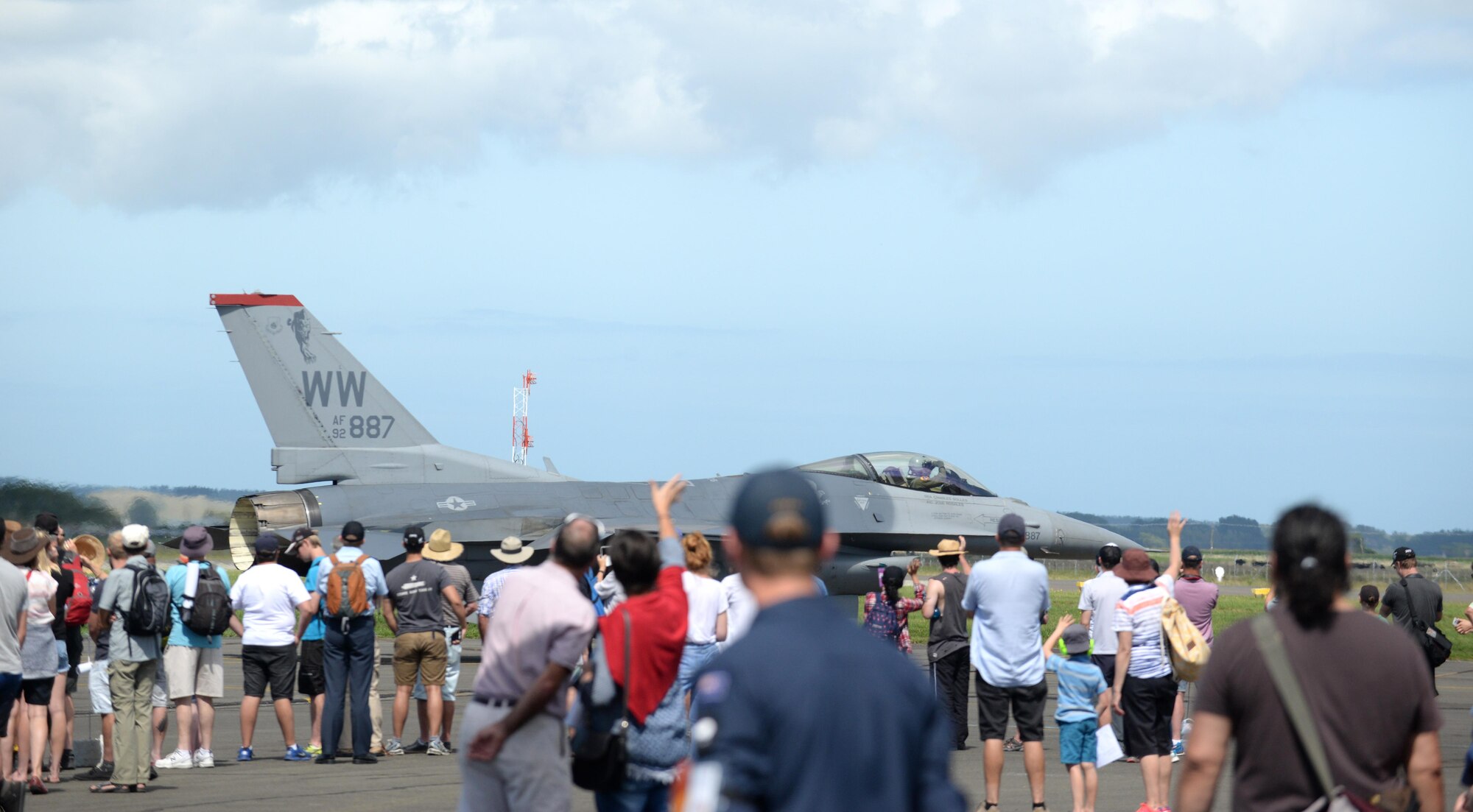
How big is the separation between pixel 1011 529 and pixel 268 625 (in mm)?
5672

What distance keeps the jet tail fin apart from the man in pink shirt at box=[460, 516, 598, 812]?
1993 cm

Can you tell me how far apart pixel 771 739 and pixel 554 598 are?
256cm

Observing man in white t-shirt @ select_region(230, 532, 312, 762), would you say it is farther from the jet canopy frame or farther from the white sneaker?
the jet canopy frame

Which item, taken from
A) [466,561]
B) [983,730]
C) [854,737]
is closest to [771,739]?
[854,737]

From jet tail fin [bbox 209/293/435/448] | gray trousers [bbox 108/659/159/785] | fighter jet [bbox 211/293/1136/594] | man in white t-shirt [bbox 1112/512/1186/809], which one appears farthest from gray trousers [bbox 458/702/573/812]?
jet tail fin [bbox 209/293/435/448]

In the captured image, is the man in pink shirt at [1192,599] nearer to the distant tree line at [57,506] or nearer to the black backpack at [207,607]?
the black backpack at [207,607]

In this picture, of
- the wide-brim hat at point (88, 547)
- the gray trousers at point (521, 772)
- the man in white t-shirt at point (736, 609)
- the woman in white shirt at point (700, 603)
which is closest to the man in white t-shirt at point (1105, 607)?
the man in white t-shirt at point (736, 609)

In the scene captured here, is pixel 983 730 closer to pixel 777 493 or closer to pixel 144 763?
pixel 144 763

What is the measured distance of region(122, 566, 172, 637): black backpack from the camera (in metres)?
9.44

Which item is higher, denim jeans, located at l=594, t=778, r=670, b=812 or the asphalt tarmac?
denim jeans, located at l=594, t=778, r=670, b=812

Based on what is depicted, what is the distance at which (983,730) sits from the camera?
8695mm

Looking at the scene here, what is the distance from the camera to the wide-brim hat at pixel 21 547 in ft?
27.2

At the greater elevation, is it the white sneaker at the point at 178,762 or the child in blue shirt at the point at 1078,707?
the child in blue shirt at the point at 1078,707

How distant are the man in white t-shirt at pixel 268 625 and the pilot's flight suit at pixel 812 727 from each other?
28.4 feet
